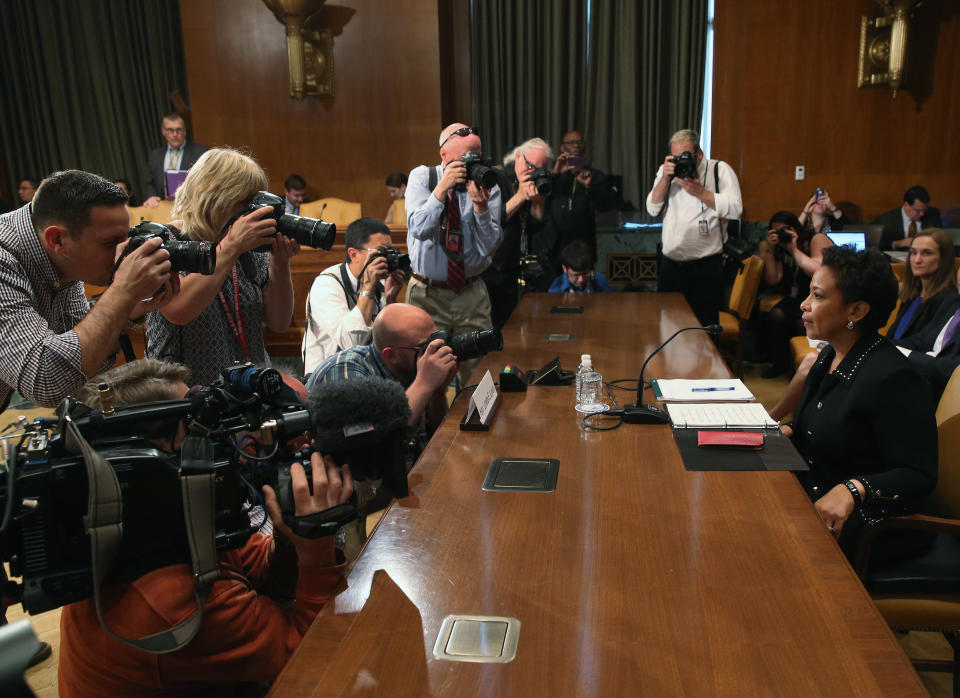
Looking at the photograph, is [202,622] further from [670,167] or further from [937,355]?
[670,167]

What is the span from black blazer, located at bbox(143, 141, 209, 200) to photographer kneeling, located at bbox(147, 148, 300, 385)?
4.78 m

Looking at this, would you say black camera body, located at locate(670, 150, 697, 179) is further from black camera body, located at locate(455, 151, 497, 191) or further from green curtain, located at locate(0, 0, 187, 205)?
green curtain, located at locate(0, 0, 187, 205)

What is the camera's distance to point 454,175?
9.35 feet

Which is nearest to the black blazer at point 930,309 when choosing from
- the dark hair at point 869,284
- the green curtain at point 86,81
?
the dark hair at point 869,284

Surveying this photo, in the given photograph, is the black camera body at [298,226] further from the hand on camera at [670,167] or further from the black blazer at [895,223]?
the black blazer at [895,223]

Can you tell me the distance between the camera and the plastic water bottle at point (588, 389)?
6.92 ft

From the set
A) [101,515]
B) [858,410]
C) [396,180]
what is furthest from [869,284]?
[396,180]

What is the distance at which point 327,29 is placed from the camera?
21.7 ft

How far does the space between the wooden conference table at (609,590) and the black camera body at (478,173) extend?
4.44ft

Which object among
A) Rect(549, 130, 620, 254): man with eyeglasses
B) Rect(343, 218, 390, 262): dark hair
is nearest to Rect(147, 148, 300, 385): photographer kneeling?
Rect(343, 218, 390, 262): dark hair

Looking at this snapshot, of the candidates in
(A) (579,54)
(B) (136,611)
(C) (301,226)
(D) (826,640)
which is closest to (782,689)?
(D) (826,640)

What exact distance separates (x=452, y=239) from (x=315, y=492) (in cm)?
207

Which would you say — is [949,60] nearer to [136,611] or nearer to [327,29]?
[327,29]

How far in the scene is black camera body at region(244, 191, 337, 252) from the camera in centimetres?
187
